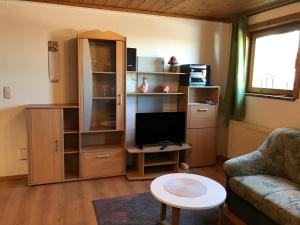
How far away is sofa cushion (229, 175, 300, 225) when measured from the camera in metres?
1.91

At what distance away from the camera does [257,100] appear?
348cm

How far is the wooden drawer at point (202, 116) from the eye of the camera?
142 inches

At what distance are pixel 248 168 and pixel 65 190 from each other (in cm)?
212

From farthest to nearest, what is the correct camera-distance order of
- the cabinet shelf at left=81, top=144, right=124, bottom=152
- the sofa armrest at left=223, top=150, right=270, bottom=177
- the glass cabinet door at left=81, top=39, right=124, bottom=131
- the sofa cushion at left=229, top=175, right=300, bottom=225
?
1. the cabinet shelf at left=81, top=144, right=124, bottom=152
2. the glass cabinet door at left=81, top=39, right=124, bottom=131
3. the sofa armrest at left=223, top=150, right=270, bottom=177
4. the sofa cushion at left=229, top=175, right=300, bottom=225

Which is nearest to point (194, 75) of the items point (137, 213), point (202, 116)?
point (202, 116)

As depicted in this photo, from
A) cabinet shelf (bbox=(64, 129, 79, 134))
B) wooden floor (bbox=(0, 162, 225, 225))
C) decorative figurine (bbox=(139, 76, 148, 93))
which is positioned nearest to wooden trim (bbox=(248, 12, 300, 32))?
decorative figurine (bbox=(139, 76, 148, 93))

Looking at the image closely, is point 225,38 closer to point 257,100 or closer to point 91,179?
point 257,100

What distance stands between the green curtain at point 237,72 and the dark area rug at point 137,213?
5.57ft

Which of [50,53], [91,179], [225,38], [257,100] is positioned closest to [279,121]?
[257,100]

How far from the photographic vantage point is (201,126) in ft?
12.1

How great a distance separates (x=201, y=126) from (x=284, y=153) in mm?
1319

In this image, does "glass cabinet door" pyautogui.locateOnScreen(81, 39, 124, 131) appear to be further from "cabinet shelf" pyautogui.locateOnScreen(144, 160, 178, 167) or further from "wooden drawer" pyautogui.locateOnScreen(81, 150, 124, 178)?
"cabinet shelf" pyautogui.locateOnScreen(144, 160, 178, 167)

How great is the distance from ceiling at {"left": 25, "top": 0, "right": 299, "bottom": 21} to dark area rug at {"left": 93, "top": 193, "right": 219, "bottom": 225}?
7.83 ft

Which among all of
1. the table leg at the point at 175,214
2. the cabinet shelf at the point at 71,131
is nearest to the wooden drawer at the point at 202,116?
the cabinet shelf at the point at 71,131
